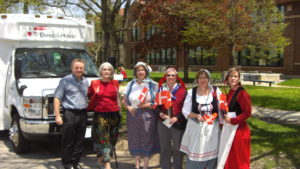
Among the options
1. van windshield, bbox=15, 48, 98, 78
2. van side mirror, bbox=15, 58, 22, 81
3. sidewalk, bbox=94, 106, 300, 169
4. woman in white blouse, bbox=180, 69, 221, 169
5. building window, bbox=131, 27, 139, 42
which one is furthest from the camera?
building window, bbox=131, 27, 139, 42

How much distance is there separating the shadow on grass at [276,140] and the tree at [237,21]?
6526mm

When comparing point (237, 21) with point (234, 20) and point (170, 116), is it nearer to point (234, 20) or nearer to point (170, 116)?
point (234, 20)

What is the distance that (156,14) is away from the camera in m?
19.2

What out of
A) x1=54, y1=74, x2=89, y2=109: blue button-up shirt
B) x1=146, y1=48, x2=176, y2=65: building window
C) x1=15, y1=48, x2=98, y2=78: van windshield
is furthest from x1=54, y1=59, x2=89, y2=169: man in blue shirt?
x1=146, y1=48, x2=176, y2=65: building window

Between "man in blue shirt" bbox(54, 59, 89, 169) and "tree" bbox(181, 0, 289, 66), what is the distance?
8.95 m

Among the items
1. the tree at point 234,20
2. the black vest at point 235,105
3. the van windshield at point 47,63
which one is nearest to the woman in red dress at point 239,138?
the black vest at point 235,105

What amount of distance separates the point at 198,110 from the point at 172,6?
11242 mm

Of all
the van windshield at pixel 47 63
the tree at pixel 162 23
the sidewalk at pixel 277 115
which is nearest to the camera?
the van windshield at pixel 47 63

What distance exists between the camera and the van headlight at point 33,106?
18.9ft

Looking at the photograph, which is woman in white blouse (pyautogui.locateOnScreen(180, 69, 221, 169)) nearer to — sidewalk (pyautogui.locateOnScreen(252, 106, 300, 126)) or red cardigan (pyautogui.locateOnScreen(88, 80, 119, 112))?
red cardigan (pyautogui.locateOnScreen(88, 80, 119, 112))

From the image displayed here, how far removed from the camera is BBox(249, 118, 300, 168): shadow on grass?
5.52 meters

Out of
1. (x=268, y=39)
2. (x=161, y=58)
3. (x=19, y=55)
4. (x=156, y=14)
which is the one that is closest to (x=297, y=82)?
(x=268, y=39)

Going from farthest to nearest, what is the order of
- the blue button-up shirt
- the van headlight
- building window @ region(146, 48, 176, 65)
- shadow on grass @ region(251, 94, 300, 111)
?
building window @ region(146, 48, 176, 65) → shadow on grass @ region(251, 94, 300, 111) → the van headlight → the blue button-up shirt

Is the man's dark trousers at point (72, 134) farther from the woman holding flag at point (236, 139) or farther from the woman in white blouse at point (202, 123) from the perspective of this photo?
the woman holding flag at point (236, 139)
